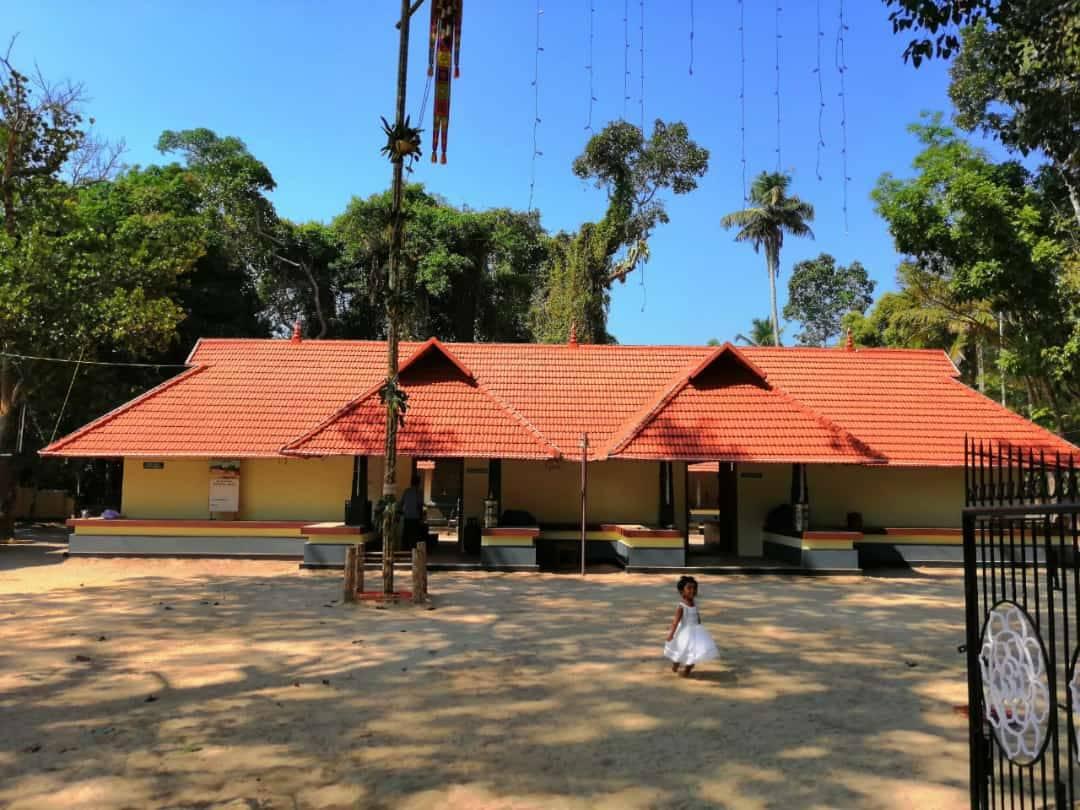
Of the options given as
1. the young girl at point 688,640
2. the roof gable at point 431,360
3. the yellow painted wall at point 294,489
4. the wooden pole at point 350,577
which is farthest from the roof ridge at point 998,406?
the yellow painted wall at point 294,489

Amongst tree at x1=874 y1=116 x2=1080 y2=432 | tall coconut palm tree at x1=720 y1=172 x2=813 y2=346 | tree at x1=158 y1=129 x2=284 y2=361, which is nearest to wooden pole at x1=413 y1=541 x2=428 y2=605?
tree at x1=874 y1=116 x2=1080 y2=432

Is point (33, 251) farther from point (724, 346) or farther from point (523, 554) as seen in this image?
point (724, 346)

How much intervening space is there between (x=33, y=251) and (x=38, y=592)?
9.42 m

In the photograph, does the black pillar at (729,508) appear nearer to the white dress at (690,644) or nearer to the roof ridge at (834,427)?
the roof ridge at (834,427)

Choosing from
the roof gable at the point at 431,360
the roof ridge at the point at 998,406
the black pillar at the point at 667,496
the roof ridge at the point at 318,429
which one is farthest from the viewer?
the roof ridge at the point at 998,406

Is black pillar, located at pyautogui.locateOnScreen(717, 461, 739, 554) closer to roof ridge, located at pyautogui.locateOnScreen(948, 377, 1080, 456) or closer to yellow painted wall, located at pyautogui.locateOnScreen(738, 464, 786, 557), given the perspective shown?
yellow painted wall, located at pyautogui.locateOnScreen(738, 464, 786, 557)

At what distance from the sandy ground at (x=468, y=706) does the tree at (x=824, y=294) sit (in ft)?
151

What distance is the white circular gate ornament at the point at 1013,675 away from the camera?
3.59 metres

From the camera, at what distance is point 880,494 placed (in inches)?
683

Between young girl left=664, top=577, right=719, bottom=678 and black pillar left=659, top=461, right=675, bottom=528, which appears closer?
young girl left=664, top=577, right=719, bottom=678

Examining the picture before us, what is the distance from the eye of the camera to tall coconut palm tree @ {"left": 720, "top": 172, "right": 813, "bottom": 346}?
4306 centimetres

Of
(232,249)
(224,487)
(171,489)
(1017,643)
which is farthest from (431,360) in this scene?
(232,249)

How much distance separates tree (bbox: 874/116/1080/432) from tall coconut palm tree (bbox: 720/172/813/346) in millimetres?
20978

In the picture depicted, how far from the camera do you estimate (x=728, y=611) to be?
435 inches
